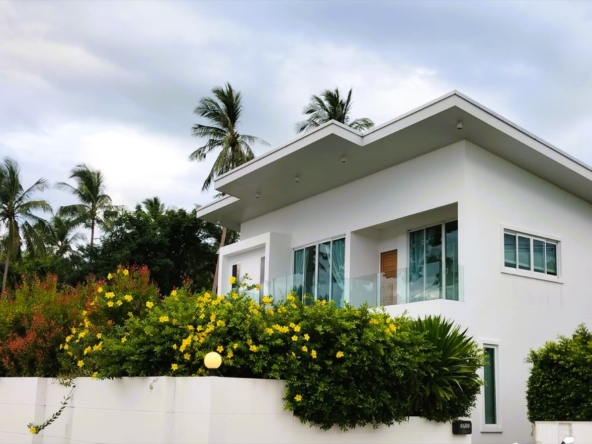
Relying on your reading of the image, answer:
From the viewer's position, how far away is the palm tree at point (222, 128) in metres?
Result: 34.1

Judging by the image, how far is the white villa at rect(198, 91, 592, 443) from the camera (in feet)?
49.9

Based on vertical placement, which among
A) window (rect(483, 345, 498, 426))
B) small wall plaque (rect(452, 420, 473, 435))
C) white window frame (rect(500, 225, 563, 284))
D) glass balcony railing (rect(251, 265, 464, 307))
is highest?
white window frame (rect(500, 225, 563, 284))

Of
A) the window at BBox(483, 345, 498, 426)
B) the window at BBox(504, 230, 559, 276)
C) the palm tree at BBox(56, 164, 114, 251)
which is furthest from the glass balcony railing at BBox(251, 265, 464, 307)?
the palm tree at BBox(56, 164, 114, 251)

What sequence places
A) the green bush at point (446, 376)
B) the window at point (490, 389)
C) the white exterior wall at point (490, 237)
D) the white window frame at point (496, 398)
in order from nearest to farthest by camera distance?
the green bush at point (446, 376) < the white window frame at point (496, 398) < the window at point (490, 389) < the white exterior wall at point (490, 237)

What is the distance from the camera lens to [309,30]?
1439 cm

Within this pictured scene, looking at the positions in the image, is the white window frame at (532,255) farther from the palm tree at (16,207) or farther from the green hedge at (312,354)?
the palm tree at (16,207)

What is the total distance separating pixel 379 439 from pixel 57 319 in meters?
6.26

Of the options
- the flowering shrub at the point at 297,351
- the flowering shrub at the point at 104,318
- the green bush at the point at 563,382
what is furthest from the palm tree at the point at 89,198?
the flowering shrub at the point at 297,351

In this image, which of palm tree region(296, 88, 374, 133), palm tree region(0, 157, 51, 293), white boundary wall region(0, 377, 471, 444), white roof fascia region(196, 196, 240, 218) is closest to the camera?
white boundary wall region(0, 377, 471, 444)

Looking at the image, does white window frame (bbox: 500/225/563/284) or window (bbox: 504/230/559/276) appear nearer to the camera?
white window frame (bbox: 500/225/563/284)

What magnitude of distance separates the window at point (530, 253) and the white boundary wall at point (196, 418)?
6097 millimetres

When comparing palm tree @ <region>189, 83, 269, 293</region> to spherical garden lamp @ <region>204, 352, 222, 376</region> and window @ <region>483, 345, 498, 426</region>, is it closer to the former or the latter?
window @ <region>483, 345, 498, 426</region>

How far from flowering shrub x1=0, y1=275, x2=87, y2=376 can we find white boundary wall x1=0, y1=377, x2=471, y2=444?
144cm

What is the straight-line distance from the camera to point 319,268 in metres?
20.2
